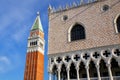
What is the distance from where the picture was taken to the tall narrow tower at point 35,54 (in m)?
29.2

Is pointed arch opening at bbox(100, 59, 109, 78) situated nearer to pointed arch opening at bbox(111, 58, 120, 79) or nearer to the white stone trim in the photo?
pointed arch opening at bbox(111, 58, 120, 79)

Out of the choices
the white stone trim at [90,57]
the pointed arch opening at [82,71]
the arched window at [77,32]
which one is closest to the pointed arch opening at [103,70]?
the white stone trim at [90,57]

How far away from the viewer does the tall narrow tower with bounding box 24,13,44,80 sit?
29.2 meters

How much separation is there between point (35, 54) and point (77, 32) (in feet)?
49.2

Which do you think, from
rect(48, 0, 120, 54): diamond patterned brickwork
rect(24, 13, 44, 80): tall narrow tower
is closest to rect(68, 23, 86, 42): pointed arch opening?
rect(48, 0, 120, 54): diamond patterned brickwork

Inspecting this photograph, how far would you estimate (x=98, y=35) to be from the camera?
15.5 m

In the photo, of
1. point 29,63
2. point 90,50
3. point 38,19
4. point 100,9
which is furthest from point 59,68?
point 38,19

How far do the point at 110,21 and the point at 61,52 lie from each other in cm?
503

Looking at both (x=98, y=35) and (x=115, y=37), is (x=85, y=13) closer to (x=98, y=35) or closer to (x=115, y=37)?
(x=98, y=35)

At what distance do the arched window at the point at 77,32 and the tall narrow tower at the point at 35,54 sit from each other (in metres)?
14.1

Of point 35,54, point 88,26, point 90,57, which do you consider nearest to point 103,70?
point 90,57

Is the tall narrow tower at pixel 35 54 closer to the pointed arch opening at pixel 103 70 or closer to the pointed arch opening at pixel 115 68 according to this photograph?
the pointed arch opening at pixel 103 70

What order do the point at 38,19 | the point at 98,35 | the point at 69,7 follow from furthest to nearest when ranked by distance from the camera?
the point at 38,19 < the point at 69,7 < the point at 98,35

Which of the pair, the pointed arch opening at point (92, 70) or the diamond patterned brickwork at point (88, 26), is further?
the pointed arch opening at point (92, 70)
